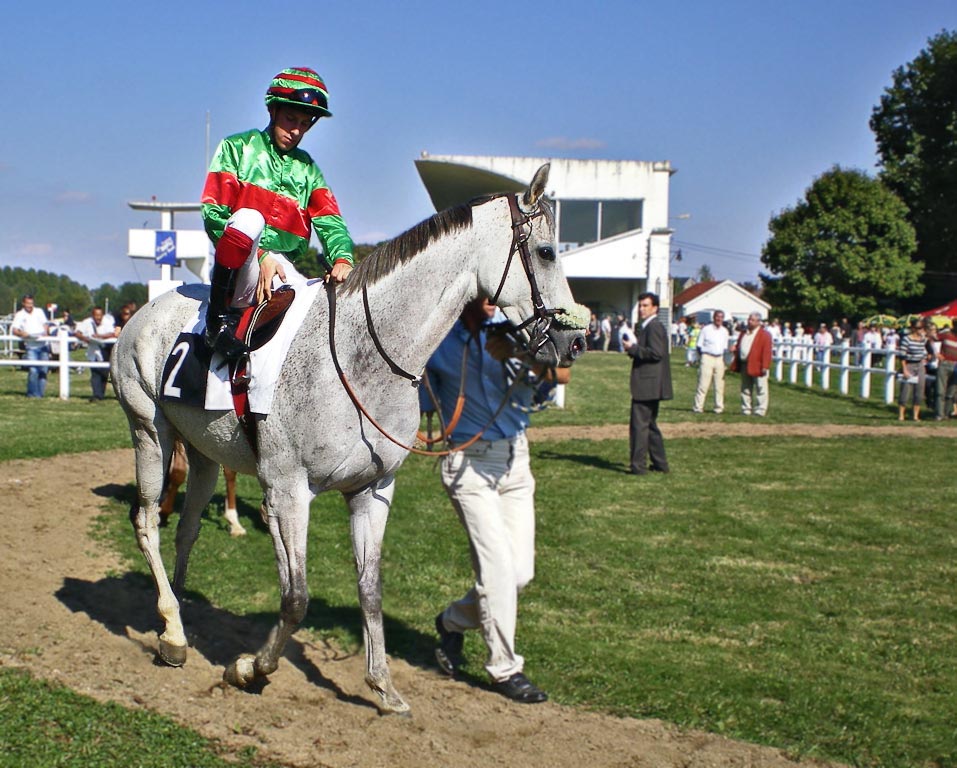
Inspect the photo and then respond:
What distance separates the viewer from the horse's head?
414cm

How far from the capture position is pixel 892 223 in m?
42.6

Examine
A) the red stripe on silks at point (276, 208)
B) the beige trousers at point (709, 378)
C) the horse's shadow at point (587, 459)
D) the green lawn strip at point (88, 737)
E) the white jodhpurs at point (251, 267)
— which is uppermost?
the red stripe on silks at point (276, 208)

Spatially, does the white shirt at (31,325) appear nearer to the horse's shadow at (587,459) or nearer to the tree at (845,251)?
the horse's shadow at (587,459)

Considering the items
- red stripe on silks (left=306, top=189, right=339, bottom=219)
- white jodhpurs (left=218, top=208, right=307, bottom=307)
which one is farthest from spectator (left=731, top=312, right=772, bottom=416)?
white jodhpurs (left=218, top=208, right=307, bottom=307)

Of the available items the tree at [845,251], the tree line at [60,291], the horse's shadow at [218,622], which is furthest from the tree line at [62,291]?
the horse's shadow at [218,622]

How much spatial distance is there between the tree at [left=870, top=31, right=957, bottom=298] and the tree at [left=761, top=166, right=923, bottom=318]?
1.08 m

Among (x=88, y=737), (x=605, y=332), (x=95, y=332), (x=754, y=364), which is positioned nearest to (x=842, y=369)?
(x=754, y=364)

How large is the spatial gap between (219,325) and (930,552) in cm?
692

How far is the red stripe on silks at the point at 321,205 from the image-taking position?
4719 mm

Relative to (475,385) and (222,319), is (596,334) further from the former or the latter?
(222,319)

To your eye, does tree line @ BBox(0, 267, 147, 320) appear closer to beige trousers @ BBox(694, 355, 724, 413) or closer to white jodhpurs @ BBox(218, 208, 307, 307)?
beige trousers @ BBox(694, 355, 724, 413)

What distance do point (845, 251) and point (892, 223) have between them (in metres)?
2.28

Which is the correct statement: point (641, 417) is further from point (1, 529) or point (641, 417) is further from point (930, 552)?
point (1, 529)

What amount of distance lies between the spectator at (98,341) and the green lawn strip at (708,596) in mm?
8754
